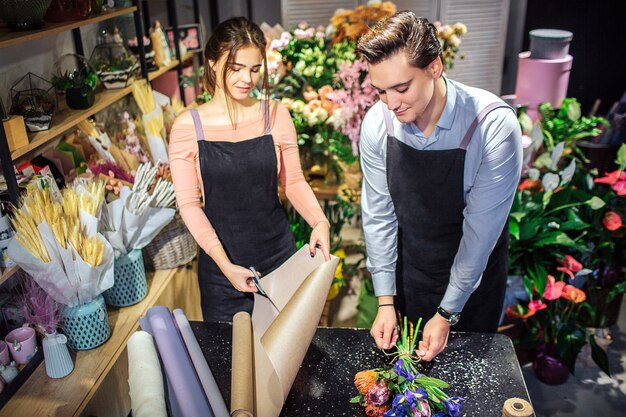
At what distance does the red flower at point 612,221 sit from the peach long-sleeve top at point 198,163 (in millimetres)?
1514

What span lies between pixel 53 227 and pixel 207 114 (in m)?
0.58

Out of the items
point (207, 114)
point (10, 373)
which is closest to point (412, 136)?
point (207, 114)

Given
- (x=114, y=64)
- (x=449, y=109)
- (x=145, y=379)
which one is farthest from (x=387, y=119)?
(x=114, y=64)

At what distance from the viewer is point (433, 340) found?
148 cm

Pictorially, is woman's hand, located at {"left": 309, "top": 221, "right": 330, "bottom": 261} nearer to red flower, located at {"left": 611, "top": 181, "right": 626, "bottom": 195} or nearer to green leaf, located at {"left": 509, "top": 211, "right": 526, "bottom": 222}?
green leaf, located at {"left": 509, "top": 211, "right": 526, "bottom": 222}

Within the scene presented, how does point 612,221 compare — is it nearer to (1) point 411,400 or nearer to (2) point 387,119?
(2) point 387,119

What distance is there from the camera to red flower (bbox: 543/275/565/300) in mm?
2645

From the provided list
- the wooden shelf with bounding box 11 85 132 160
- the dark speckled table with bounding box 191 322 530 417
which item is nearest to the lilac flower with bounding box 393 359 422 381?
the dark speckled table with bounding box 191 322 530 417

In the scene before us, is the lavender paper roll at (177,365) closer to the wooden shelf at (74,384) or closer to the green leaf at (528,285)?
the wooden shelf at (74,384)

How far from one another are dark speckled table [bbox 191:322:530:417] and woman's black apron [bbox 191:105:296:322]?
1.61 ft

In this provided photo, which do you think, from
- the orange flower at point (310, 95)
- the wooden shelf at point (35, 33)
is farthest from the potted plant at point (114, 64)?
the orange flower at point (310, 95)

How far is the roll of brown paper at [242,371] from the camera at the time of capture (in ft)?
3.98

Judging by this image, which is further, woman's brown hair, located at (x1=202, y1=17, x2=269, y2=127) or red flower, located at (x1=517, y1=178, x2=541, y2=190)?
red flower, located at (x1=517, y1=178, x2=541, y2=190)

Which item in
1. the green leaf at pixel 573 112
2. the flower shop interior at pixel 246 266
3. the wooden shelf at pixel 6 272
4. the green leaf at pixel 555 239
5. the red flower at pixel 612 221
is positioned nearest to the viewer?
the flower shop interior at pixel 246 266
